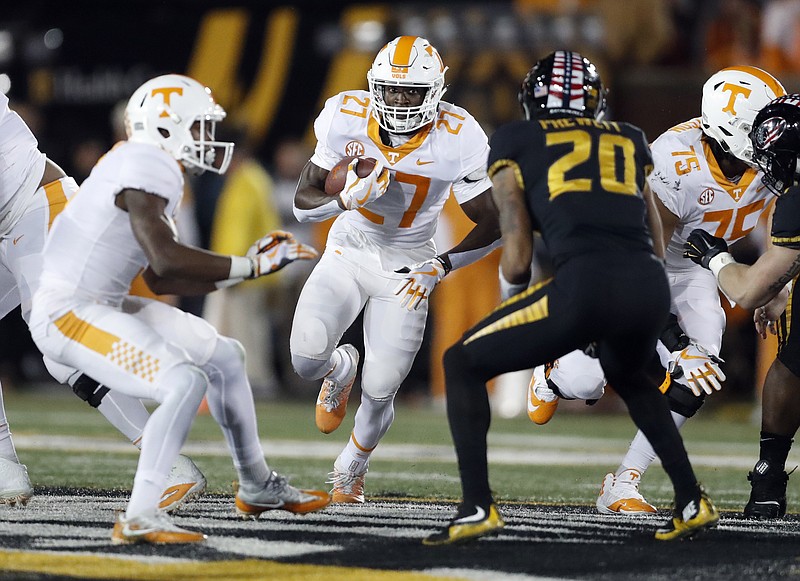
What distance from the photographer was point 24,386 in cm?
1188

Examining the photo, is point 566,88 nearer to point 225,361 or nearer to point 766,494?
point 225,361

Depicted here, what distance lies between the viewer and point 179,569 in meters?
3.46

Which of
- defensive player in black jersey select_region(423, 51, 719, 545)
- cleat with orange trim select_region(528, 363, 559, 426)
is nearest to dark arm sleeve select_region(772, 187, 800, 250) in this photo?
defensive player in black jersey select_region(423, 51, 719, 545)

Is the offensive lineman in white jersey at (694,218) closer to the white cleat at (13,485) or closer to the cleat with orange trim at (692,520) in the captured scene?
the cleat with orange trim at (692,520)

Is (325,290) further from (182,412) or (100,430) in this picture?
(100,430)

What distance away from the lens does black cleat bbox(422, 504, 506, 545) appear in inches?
154

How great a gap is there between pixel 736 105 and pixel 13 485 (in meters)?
3.03

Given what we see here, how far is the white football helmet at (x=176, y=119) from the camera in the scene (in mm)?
4203

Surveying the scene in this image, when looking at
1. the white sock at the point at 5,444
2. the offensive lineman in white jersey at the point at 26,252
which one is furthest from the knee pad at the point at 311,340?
the white sock at the point at 5,444

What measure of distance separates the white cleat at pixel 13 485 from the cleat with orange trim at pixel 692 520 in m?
2.21

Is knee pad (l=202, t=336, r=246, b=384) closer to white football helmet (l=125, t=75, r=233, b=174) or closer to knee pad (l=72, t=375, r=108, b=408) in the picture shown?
white football helmet (l=125, t=75, r=233, b=174)

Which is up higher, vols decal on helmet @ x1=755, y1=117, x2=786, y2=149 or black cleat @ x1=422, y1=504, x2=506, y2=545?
vols decal on helmet @ x1=755, y1=117, x2=786, y2=149

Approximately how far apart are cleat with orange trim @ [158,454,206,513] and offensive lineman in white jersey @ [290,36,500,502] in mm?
744

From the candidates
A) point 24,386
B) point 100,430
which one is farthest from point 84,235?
point 24,386
